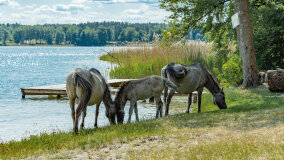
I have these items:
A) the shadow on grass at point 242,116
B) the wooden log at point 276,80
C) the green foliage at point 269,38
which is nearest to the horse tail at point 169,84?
the shadow on grass at point 242,116

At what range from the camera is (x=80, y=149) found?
7.68 m

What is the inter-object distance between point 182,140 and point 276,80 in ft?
28.5

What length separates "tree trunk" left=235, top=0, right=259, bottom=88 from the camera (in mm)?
16766

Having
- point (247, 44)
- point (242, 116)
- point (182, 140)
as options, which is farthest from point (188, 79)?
point (247, 44)

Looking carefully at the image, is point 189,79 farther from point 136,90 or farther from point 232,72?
point 232,72

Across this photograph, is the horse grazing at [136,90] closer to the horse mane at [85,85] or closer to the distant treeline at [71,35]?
the horse mane at [85,85]

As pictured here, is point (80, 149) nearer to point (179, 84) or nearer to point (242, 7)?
point (179, 84)

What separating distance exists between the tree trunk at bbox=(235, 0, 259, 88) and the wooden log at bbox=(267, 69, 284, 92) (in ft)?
4.93

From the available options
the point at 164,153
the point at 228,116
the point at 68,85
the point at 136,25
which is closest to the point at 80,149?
the point at 164,153

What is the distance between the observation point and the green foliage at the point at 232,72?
1912 centimetres

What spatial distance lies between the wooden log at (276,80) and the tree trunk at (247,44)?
1.50m

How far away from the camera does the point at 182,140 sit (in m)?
7.88

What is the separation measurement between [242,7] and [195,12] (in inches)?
125

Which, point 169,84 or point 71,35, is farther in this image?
point 71,35
